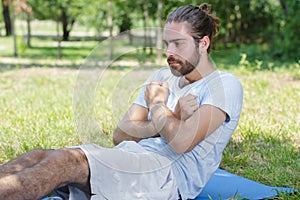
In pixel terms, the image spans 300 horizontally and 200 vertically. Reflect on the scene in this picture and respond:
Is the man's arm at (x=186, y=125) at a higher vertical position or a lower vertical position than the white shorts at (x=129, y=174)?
higher

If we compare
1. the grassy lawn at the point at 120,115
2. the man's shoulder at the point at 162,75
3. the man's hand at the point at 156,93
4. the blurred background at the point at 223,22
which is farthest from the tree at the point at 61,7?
the man's hand at the point at 156,93

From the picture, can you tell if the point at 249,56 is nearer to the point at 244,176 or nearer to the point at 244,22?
the point at 244,22

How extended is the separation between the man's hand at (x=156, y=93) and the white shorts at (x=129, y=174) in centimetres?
25

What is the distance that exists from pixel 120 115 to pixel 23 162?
92 cm

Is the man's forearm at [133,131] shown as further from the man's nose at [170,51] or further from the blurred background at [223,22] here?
the blurred background at [223,22]

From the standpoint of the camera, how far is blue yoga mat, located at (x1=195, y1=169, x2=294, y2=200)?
2.84 meters

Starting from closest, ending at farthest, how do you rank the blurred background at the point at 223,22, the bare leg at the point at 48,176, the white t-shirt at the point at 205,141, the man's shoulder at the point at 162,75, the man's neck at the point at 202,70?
the bare leg at the point at 48,176 → the white t-shirt at the point at 205,141 → the man's neck at the point at 202,70 → the man's shoulder at the point at 162,75 → the blurred background at the point at 223,22

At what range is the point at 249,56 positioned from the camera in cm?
1091

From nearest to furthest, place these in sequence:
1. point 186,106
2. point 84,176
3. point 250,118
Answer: point 84,176
point 186,106
point 250,118

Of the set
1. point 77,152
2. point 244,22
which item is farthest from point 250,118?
point 244,22

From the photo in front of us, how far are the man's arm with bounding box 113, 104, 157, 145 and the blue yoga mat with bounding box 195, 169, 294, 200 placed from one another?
49 cm

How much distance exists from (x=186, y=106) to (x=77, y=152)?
1.80 feet

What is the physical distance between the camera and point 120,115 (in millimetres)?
2984

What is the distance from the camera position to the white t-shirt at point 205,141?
244 centimetres
